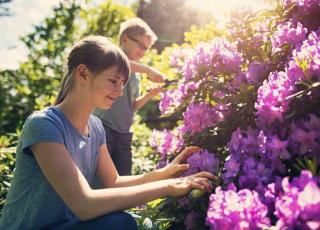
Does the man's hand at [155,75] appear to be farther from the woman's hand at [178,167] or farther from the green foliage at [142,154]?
the woman's hand at [178,167]

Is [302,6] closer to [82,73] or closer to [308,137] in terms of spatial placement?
[308,137]

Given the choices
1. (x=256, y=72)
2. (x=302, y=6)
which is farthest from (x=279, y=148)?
(x=302, y=6)

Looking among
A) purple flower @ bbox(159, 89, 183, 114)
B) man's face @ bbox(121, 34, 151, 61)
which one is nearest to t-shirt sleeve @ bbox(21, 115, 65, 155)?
purple flower @ bbox(159, 89, 183, 114)

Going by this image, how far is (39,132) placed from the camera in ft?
6.93

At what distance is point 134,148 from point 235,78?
3.22 meters

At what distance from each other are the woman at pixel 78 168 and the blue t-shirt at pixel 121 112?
1288 millimetres

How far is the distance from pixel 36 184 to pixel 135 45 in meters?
2.19

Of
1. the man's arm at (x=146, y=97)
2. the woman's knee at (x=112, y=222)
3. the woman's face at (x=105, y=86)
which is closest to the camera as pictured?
the woman's knee at (x=112, y=222)

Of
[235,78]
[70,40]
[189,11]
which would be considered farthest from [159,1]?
[235,78]

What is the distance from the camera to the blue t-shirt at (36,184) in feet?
7.02

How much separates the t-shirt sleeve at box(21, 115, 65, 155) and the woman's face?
31 cm

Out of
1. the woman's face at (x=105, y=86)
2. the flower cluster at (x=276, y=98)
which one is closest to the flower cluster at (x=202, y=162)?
the flower cluster at (x=276, y=98)

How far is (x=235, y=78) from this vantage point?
2.66 meters

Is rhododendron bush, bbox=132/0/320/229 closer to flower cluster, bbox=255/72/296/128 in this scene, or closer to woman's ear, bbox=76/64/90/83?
flower cluster, bbox=255/72/296/128
